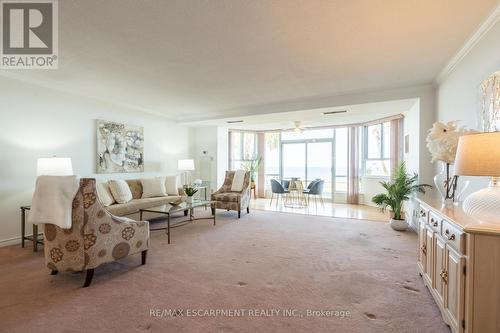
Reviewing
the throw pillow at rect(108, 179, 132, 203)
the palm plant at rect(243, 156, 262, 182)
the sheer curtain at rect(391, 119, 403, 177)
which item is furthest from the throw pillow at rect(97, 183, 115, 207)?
the sheer curtain at rect(391, 119, 403, 177)

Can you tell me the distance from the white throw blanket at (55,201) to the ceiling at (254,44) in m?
1.50

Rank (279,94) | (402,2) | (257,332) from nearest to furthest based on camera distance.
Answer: (257,332), (402,2), (279,94)

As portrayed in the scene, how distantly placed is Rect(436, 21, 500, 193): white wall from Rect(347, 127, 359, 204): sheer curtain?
155 inches

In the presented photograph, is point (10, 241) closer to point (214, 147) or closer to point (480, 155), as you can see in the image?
point (214, 147)

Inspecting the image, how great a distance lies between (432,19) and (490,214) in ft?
5.98

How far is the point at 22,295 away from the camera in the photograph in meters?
2.21

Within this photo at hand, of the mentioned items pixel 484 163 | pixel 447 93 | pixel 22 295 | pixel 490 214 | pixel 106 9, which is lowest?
pixel 22 295

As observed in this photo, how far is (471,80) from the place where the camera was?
268 cm

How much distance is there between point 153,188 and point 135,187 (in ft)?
1.19

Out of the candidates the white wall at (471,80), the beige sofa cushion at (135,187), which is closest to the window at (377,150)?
the white wall at (471,80)

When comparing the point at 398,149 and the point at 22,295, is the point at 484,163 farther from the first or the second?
the point at 398,149

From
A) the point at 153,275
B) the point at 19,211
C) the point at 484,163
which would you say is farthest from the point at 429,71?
the point at 19,211

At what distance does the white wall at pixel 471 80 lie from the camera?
227cm

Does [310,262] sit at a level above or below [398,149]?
below
